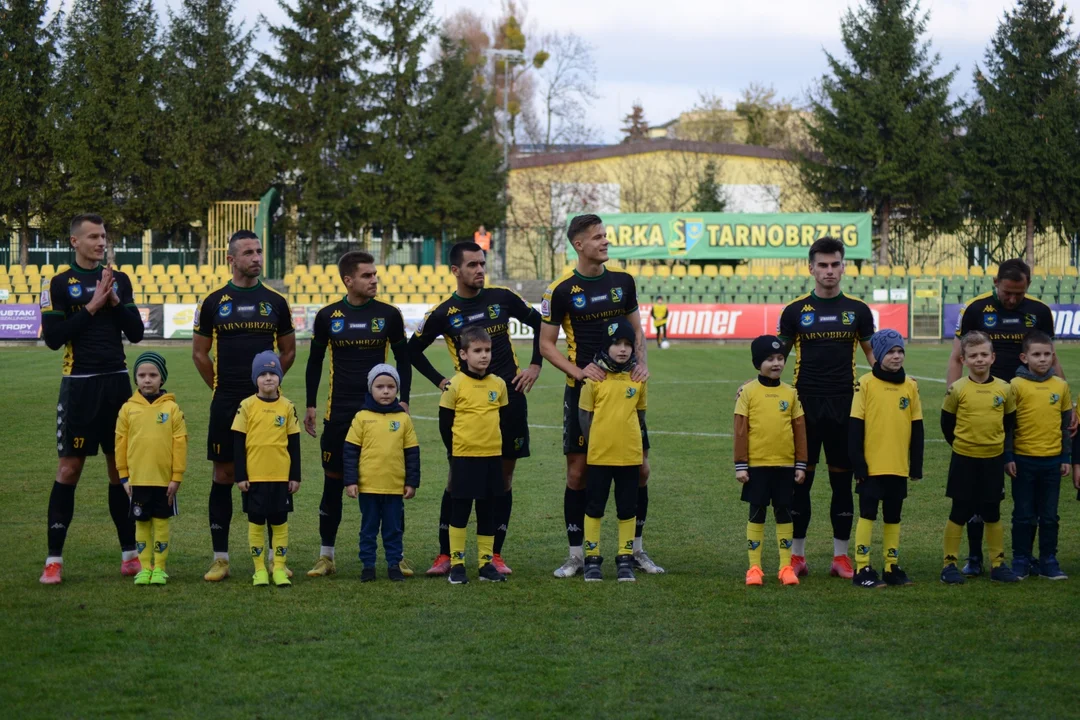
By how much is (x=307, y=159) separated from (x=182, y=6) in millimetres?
8529

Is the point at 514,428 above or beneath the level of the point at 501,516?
above

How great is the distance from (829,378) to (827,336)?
27cm

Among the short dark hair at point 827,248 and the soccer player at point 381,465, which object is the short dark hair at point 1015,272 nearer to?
the short dark hair at point 827,248

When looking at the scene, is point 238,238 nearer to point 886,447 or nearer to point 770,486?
point 770,486

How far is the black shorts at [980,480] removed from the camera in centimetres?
763

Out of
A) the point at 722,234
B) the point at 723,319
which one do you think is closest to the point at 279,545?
the point at 723,319

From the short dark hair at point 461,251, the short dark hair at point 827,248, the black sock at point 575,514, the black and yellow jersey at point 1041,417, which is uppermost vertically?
the short dark hair at point 827,248

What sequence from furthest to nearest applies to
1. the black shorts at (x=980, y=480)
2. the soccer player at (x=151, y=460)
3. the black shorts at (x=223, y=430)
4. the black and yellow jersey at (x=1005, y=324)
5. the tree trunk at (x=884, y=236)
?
the tree trunk at (x=884, y=236) → the black and yellow jersey at (x=1005, y=324) → the black shorts at (x=223, y=430) → the black shorts at (x=980, y=480) → the soccer player at (x=151, y=460)

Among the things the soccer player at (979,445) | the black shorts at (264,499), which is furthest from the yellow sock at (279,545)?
the soccer player at (979,445)

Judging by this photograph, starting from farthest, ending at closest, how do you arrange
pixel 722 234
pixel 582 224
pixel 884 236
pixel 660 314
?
pixel 884 236, pixel 722 234, pixel 660 314, pixel 582 224

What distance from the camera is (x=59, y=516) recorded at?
760 cm

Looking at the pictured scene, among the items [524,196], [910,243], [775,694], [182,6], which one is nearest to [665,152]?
[524,196]

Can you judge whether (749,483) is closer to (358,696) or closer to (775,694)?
(775,694)

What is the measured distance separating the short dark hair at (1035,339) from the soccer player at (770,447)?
61.2 inches
